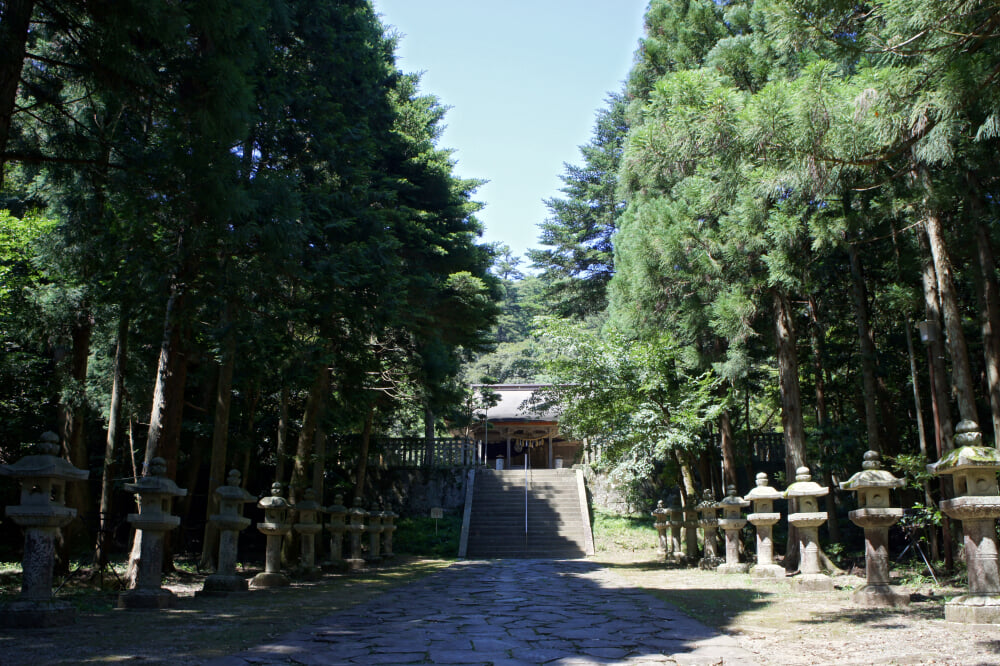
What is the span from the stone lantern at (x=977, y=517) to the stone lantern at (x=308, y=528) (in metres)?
7.93

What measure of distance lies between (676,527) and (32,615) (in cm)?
1100

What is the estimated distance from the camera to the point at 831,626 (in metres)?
5.27

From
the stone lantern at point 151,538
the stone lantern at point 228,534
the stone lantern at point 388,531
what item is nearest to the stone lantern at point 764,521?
the stone lantern at point 228,534

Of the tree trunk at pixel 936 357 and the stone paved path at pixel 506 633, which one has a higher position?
the tree trunk at pixel 936 357

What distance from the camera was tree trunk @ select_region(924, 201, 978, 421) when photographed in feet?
25.3

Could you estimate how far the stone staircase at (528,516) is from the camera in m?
17.6

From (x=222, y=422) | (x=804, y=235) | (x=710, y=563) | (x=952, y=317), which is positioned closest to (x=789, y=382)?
(x=804, y=235)

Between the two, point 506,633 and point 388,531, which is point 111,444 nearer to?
point 506,633

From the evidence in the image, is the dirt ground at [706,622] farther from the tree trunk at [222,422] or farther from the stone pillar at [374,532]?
the stone pillar at [374,532]

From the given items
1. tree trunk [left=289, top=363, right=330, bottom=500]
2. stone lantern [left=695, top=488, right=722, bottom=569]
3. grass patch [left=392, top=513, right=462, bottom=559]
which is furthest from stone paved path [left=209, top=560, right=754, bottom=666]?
grass patch [left=392, top=513, right=462, bottom=559]

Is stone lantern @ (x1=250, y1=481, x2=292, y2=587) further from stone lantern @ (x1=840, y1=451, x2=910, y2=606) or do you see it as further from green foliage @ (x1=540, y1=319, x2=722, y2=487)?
stone lantern @ (x1=840, y1=451, x2=910, y2=606)

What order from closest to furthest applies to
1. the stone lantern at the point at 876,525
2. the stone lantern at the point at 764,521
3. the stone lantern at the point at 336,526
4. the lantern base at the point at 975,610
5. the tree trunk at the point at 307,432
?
the lantern base at the point at 975,610, the stone lantern at the point at 876,525, the stone lantern at the point at 764,521, the tree trunk at the point at 307,432, the stone lantern at the point at 336,526

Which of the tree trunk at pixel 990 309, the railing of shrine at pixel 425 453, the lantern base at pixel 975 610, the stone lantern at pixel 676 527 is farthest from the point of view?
the railing of shrine at pixel 425 453

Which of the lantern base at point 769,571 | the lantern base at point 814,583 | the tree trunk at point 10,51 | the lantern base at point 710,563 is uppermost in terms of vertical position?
the tree trunk at point 10,51
